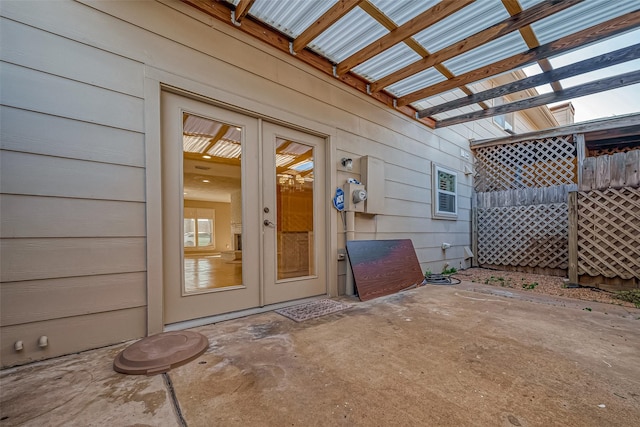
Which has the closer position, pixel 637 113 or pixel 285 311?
pixel 285 311

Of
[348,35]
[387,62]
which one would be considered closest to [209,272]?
[348,35]

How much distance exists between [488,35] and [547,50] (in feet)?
2.50

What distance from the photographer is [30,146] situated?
5.38ft

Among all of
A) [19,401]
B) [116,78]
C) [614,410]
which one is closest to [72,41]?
[116,78]

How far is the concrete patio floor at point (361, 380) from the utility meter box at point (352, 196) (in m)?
1.49

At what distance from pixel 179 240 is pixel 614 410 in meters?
2.80

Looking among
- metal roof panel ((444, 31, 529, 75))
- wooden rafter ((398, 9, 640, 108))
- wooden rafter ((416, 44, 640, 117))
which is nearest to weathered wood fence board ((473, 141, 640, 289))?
wooden rafter ((416, 44, 640, 117))

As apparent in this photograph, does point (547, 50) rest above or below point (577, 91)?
above

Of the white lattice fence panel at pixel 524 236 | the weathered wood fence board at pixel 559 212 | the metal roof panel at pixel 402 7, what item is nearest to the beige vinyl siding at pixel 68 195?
the metal roof panel at pixel 402 7

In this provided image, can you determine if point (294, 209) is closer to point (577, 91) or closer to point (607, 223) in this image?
point (577, 91)

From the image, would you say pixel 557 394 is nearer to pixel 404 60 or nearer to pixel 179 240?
pixel 179 240

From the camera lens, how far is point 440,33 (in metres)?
2.72

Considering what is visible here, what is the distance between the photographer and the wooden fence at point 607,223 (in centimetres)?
358

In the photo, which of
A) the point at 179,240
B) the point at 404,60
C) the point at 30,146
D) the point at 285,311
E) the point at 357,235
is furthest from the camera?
the point at 357,235
